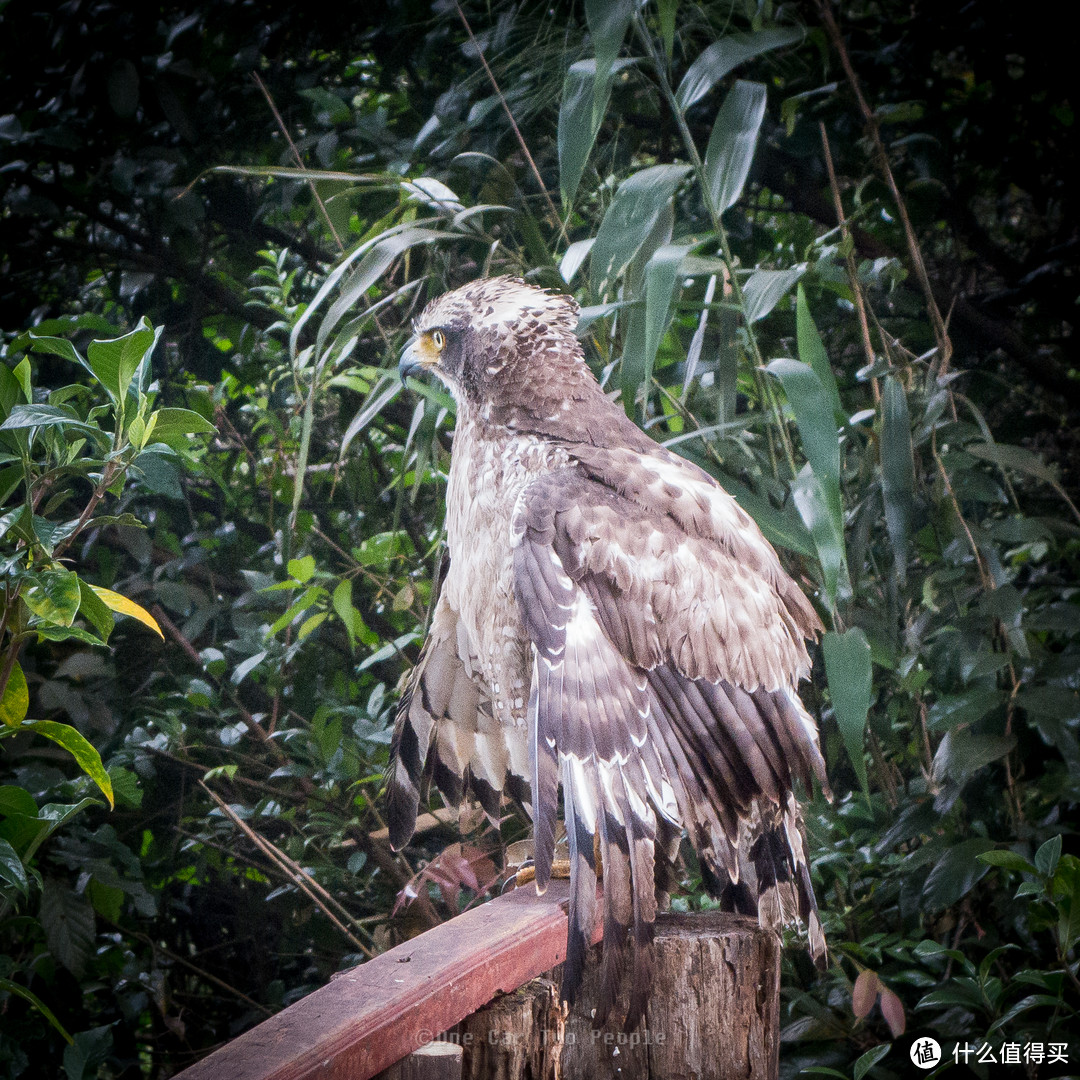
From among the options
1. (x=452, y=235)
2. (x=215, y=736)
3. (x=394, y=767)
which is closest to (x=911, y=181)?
(x=452, y=235)

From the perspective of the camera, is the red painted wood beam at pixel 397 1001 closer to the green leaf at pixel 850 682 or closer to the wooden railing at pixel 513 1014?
the wooden railing at pixel 513 1014

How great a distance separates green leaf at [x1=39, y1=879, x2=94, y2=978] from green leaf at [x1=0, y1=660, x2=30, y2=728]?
761mm

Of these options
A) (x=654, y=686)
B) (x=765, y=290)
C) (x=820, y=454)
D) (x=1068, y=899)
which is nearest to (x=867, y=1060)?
(x=1068, y=899)

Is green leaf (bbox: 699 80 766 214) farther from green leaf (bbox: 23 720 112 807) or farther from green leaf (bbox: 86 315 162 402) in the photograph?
green leaf (bbox: 23 720 112 807)

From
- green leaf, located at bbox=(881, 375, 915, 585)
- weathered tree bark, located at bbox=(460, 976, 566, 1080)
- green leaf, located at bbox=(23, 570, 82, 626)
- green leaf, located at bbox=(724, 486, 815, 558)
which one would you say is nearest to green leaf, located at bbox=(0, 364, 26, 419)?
green leaf, located at bbox=(23, 570, 82, 626)

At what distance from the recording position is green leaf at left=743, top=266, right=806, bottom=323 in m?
1.50

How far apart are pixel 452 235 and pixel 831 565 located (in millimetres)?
849

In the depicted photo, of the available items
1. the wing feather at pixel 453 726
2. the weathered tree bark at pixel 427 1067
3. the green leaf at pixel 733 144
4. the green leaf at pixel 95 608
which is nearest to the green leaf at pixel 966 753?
the wing feather at pixel 453 726

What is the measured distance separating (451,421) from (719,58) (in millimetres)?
946

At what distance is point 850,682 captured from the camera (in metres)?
1.44

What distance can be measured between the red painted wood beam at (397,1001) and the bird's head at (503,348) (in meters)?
0.75

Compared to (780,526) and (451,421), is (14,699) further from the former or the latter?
(451,421)

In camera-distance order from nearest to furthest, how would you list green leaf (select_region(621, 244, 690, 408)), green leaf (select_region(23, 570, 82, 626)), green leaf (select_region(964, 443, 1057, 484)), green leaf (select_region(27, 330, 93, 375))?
green leaf (select_region(23, 570, 82, 626)) → green leaf (select_region(27, 330, 93, 375)) → green leaf (select_region(621, 244, 690, 408)) → green leaf (select_region(964, 443, 1057, 484))

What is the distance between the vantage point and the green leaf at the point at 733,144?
152cm
